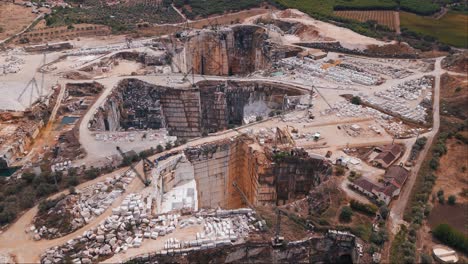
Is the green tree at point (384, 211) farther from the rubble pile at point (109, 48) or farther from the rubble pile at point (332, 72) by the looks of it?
the rubble pile at point (109, 48)

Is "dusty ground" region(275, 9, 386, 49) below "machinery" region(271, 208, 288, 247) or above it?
above

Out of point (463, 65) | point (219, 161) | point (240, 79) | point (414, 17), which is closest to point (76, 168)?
point (219, 161)

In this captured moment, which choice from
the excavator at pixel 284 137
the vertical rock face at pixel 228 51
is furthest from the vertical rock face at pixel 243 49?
the excavator at pixel 284 137

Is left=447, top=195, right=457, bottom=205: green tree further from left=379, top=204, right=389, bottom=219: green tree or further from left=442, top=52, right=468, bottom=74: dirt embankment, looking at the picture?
left=442, top=52, right=468, bottom=74: dirt embankment

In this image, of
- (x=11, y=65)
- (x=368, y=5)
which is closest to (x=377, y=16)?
(x=368, y=5)

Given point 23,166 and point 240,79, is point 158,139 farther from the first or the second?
point 240,79

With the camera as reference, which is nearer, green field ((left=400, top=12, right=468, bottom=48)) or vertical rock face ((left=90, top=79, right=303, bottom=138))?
vertical rock face ((left=90, top=79, right=303, bottom=138))

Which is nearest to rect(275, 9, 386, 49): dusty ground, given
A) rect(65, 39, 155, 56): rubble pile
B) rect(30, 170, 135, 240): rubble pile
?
rect(65, 39, 155, 56): rubble pile

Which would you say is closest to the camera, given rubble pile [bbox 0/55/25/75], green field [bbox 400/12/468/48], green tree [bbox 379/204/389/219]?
green tree [bbox 379/204/389/219]
